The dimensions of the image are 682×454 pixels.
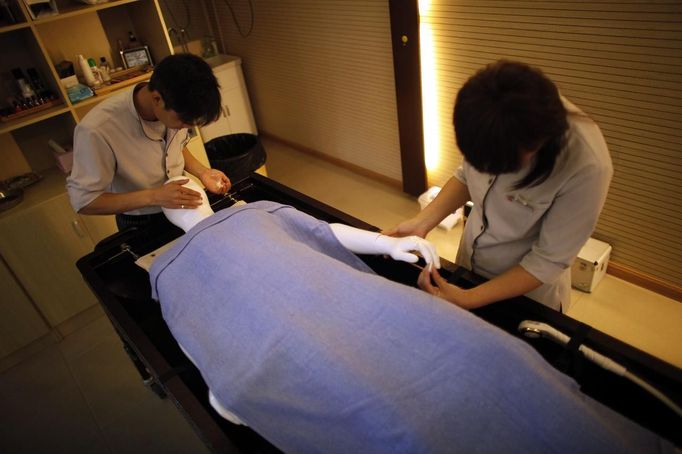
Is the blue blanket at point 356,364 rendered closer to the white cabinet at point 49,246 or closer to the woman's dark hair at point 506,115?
the woman's dark hair at point 506,115

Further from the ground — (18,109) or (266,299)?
(18,109)

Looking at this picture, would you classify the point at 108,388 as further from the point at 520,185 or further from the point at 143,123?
the point at 520,185

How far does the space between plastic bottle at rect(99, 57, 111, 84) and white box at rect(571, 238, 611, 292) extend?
262cm

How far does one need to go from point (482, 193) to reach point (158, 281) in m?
0.88

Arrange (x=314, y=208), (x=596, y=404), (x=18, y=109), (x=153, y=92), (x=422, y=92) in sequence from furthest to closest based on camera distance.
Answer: (x=422, y=92), (x=18, y=109), (x=314, y=208), (x=153, y=92), (x=596, y=404)

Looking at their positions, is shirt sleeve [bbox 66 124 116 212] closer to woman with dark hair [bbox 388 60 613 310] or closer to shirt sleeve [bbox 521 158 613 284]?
woman with dark hair [bbox 388 60 613 310]

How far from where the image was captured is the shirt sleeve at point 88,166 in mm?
1400

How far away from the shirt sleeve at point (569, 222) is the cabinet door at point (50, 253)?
2.13 meters

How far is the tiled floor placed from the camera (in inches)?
71.7

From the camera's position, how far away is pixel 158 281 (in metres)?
1.15

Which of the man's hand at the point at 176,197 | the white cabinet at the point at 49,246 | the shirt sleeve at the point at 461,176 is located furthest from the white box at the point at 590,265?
the white cabinet at the point at 49,246

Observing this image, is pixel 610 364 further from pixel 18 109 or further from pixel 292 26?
pixel 292 26

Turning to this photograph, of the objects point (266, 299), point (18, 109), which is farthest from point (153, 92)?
point (18, 109)

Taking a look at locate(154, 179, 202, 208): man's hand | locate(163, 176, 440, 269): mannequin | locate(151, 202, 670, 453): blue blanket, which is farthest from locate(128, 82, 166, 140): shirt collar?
locate(163, 176, 440, 269): mannequin
